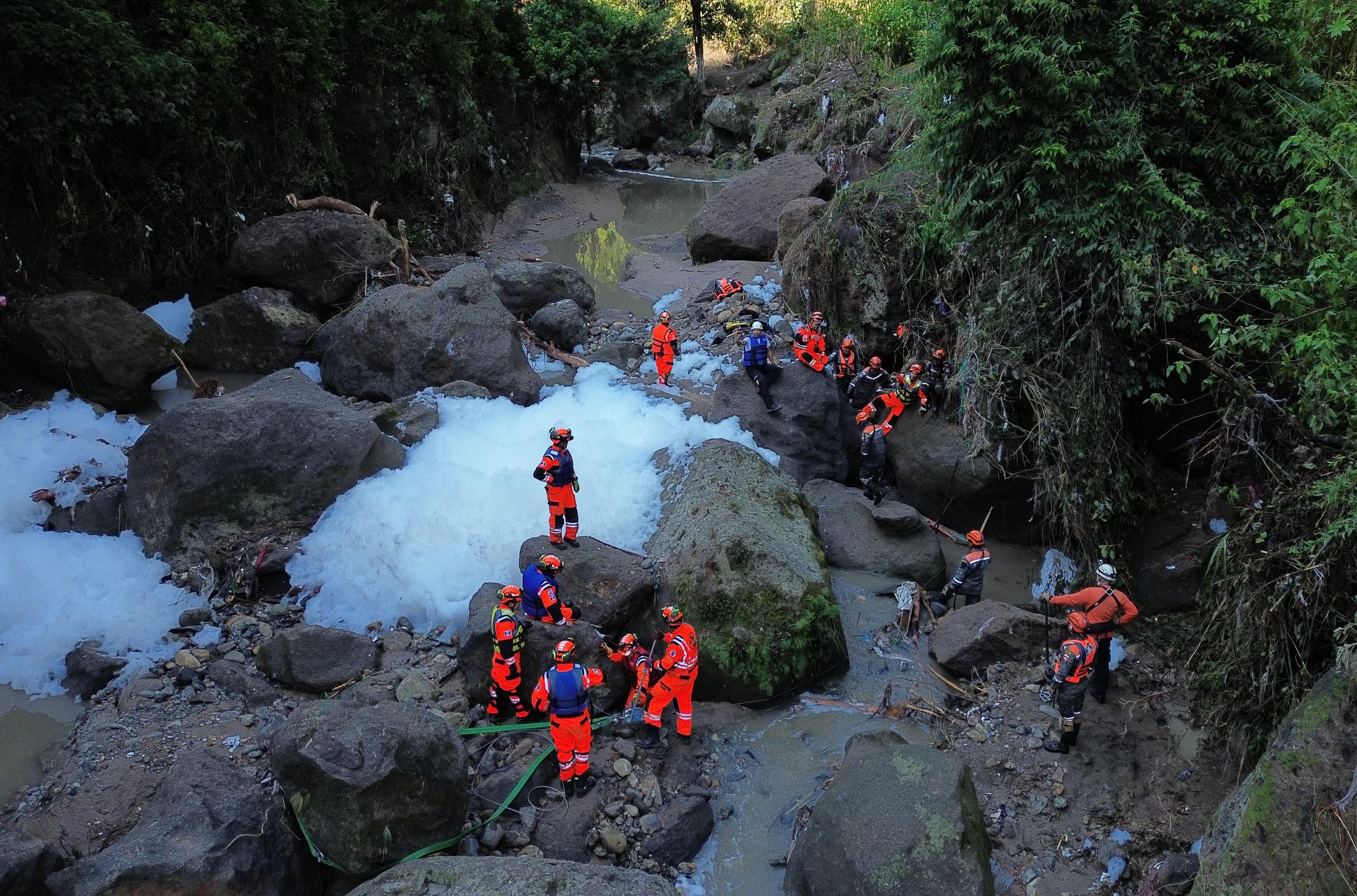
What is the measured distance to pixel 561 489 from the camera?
8.58m

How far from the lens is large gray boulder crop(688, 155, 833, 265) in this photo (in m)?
17.7

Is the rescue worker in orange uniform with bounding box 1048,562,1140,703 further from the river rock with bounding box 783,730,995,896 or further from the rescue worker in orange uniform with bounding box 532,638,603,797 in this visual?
the rescue worker in orange uniform with bounding box 532,638,603,797

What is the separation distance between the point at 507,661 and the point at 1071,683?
15.1ft

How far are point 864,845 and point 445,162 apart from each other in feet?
61.3

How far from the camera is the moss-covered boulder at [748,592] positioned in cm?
764

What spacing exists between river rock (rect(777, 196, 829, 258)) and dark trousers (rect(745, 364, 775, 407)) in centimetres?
466

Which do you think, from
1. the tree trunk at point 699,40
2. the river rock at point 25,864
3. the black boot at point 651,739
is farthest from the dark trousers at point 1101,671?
the tree trunk at point 699,40

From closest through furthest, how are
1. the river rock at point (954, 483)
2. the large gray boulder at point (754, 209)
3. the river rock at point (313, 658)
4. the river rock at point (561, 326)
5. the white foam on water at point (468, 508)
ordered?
1. the river rock at point (313, 658)
2. the white foam on water at point (468, 508)
3. the river rock at point (954, 483)
4. the river rock at point (561, 326)
5. the large gray boulder at point (754, 209)

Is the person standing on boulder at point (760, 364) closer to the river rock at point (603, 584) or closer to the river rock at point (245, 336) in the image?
the river rock at point (603, 584)

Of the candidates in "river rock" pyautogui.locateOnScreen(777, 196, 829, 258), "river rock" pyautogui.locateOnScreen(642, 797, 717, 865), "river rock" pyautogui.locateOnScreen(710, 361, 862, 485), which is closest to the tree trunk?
"river rock" pyautogui.locateOnScreen(777, 196, 829, 258)

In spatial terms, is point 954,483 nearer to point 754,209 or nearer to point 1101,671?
point 1101,671

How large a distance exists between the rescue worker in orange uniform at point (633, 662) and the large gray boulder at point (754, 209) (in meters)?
11.6

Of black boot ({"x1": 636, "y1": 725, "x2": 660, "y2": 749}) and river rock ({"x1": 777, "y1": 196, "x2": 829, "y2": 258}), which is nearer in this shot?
black boot ({"x1": 636, "y1": 725, "x2": 660, "y2": 749})

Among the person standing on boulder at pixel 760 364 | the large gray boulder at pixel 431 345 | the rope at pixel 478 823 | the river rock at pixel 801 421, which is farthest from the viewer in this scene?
the large gray boulder at pixel 431 345
